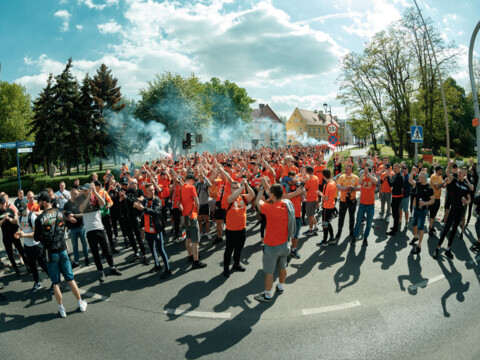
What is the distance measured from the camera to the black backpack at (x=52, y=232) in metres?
4.48

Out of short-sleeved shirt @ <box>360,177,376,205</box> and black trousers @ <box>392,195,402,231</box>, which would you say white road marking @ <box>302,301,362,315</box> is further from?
black trousers @ <box>392,195,402,231</box>

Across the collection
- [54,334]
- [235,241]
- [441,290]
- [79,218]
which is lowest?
[441,290]

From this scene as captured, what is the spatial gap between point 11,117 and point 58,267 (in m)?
41.9

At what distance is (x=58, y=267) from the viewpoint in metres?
4.55

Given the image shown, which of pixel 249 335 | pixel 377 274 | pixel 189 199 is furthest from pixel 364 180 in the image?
pixel 249 335

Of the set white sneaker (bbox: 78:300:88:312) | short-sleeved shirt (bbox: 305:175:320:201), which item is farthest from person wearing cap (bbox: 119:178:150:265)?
short-sleeved shirt (bbox: 305:175:320:201)

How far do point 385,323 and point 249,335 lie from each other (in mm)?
1995

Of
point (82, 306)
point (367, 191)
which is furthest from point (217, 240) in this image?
point (367, 191)

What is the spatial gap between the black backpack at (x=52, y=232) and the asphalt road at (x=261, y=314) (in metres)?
1.18

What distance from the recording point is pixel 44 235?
4484 mm

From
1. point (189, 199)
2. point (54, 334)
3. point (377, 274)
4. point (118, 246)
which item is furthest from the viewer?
point (118, 246)

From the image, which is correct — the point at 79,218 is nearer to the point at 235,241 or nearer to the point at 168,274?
the point at 168,274

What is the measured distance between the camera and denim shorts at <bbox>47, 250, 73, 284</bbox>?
14.8ft

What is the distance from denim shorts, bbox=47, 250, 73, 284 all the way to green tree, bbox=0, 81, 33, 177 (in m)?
39.5
